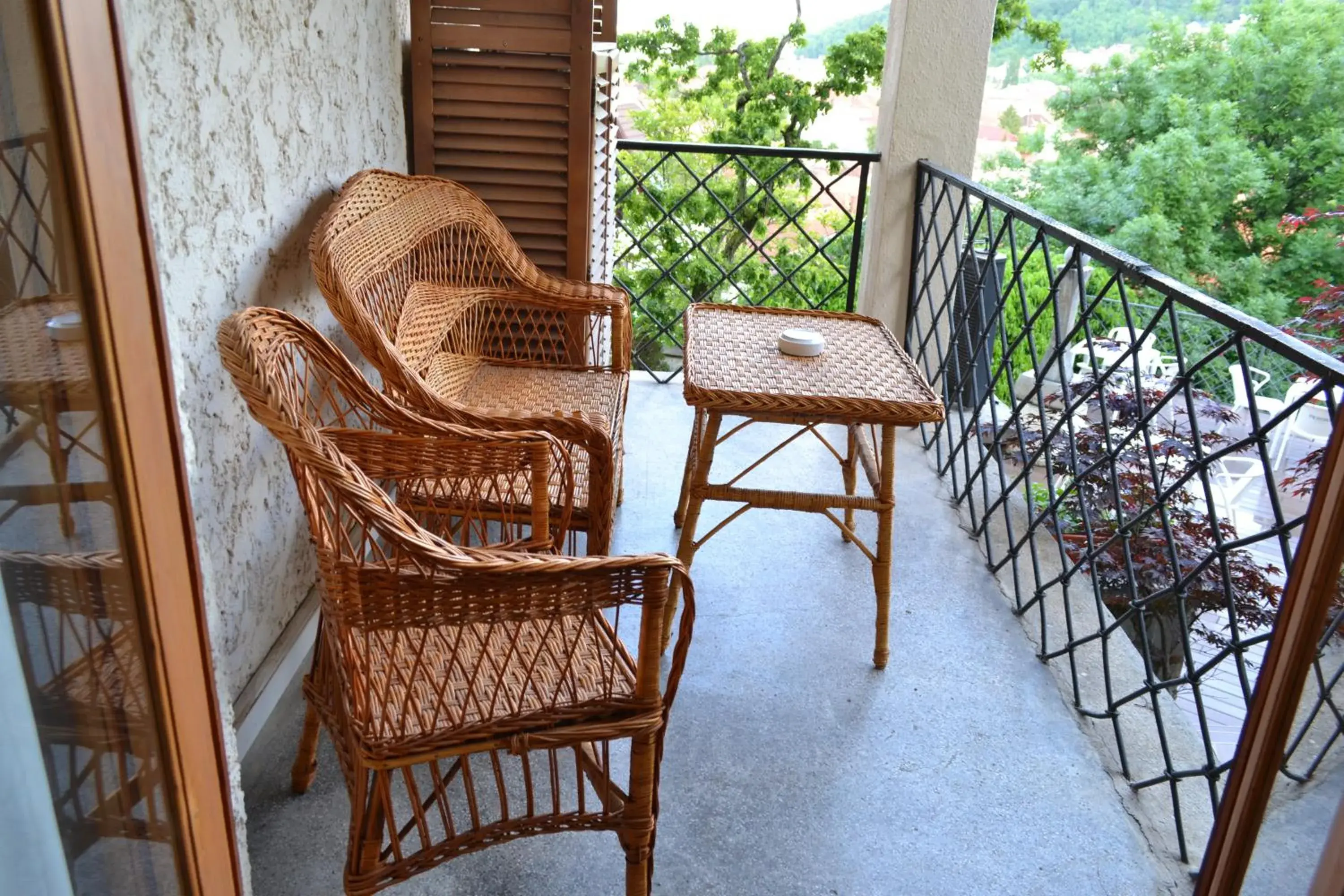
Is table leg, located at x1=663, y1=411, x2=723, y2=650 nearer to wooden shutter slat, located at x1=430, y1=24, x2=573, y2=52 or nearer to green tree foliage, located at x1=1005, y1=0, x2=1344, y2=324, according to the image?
wooden shutter slat, located at x1=430, y1=24, x2=573, y2=52

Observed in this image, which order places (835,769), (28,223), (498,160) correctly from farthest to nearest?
(498,160) < (835,769) < (28,223)

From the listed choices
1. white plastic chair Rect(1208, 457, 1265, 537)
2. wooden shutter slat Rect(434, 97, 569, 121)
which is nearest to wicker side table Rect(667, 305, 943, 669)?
wooden shutter slat Rect(434, 97, 569, 121)

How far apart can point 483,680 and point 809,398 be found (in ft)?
2.95

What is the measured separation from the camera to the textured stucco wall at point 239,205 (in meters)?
1.41

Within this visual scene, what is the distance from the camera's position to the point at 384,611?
122cm

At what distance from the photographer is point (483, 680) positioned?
136 cm

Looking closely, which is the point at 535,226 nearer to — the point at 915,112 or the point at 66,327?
the point at 915,112

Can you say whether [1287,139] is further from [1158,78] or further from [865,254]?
[865,254]

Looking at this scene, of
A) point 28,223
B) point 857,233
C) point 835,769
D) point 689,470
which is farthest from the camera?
point 857,233

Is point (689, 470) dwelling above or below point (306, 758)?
above

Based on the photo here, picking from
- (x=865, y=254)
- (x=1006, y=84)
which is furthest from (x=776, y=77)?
(x=865, y=254)

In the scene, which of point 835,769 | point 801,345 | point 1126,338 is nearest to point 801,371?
point 801,345

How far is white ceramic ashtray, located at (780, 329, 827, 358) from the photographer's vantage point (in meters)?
2.21

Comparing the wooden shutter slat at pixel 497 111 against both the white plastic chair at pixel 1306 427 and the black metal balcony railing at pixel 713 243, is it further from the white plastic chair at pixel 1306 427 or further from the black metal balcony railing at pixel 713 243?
the black metal balcony railing at pixel 713 243
